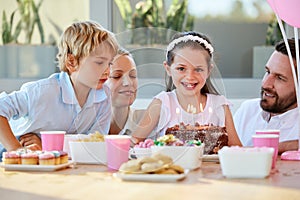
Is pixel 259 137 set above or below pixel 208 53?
below

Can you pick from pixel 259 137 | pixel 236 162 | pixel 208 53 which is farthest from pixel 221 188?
pixel 208 53

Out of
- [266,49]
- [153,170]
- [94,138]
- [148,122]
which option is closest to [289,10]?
[148,122]

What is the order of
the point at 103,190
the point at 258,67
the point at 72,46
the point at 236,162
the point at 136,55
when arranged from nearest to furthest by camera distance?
the point at 103,190
the point at 236,162
the point at 136,55
the point at 72,46
the point at 258,67

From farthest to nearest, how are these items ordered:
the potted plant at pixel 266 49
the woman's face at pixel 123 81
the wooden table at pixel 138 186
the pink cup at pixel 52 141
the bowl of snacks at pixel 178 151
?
the potted plant at pixel 266 49, the pink cup at pixel 52 141, the woman's face at pixel 123 81, the bowl of snacks at pixel 178 151, the wooden table at pixel 138 186

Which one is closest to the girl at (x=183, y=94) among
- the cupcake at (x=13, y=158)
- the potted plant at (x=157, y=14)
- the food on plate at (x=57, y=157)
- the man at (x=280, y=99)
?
the food on plate at (x=57, y=157)

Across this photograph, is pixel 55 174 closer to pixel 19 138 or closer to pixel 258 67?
pixel 19 138

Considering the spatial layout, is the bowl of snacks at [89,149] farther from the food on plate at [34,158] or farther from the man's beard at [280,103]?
the man's beard at [280,103]

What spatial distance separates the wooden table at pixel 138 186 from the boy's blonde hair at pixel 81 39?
52 cm

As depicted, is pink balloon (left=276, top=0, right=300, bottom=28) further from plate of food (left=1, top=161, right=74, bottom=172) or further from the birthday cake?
plate of food (left=1, top=161, right=74, bottom=172)

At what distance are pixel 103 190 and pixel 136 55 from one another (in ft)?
1.68

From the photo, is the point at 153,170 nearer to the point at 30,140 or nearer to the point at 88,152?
the point at 88,152

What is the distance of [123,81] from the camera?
193 cm

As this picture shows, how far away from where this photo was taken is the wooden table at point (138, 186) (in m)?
1.45

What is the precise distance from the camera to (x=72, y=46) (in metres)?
2.37
